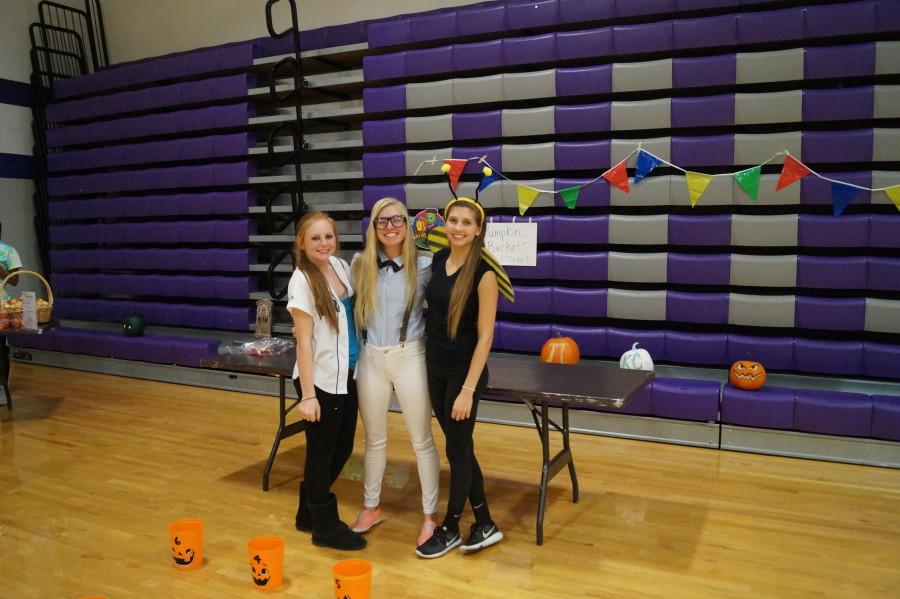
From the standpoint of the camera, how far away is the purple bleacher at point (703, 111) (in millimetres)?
4367

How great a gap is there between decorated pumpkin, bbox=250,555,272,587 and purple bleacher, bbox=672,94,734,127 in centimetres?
349

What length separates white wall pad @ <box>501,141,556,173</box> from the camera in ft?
16.1

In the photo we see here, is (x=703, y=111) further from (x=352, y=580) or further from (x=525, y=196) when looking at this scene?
(x=352, y=580)

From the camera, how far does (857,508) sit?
342cm

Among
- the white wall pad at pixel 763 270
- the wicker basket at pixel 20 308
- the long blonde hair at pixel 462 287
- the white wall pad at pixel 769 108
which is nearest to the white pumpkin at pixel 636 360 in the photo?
the white wall pad at pixel 763 270

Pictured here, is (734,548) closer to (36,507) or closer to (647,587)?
(647,587)

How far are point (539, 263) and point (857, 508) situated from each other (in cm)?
243

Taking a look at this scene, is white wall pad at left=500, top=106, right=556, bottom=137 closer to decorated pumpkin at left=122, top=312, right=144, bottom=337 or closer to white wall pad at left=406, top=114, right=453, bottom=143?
white wall pad at left=406, top=114, right=453, bottom=143

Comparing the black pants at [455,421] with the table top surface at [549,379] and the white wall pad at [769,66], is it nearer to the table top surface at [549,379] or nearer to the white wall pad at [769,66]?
the table top surface at [549,379]

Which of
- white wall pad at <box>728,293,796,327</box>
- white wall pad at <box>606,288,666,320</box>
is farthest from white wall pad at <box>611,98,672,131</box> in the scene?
white wall pad at <box>728,293,796,327</box>

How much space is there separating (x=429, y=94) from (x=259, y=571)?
3.70 m

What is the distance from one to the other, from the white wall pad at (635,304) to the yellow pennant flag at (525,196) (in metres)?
0.82

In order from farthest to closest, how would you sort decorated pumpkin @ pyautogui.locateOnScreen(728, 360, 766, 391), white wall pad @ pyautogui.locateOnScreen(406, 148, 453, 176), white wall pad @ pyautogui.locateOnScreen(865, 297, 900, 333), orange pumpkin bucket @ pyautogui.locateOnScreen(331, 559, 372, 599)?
white wall pad @ pyautogui.locateOnScreen(406, 148, 453, 176)
decorated pumpkin @ pyautogui.locateOnScreen(728, 360, 766, 391)
white wall pad @ pyautogui.locateOnScreen(865, 297, 900, 333)
orange pumpkin bucket @ pyautogui.locateOnScreen(331, 559, 372, 599)

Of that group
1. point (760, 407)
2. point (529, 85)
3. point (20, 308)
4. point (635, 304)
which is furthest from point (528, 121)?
point (20, 308)
